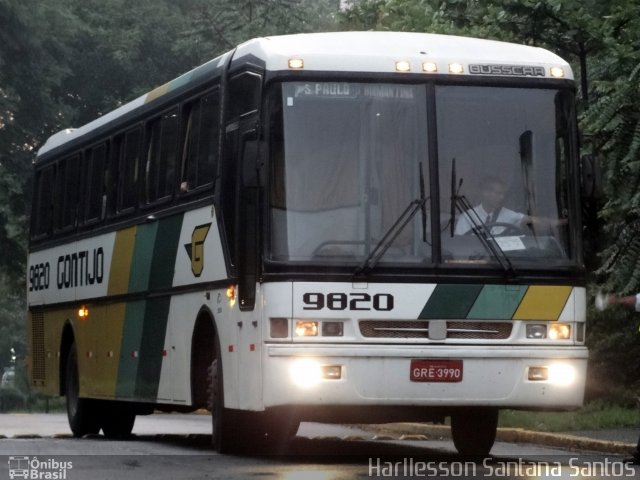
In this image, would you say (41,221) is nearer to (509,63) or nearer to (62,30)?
(509,63)

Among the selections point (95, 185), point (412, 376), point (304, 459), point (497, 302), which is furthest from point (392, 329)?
point (95, 185)

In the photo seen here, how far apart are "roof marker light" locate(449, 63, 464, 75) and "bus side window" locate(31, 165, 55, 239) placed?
8.91m

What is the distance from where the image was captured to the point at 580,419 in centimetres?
1962

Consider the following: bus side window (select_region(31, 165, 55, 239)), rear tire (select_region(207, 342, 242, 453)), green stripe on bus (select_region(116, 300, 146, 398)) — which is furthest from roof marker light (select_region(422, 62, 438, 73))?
bus side window (select_region(31, 165, 55, 239))

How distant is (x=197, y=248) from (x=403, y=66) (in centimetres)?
262

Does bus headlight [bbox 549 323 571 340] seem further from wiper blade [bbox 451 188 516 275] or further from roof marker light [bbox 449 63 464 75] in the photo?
roof marker light [bbox 449 63 464 75]

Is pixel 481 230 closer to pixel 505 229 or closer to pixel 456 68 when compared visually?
pixel 505 229

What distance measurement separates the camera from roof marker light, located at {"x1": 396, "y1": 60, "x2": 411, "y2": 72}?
14312 millimetres

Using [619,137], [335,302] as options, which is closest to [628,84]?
[619,137]

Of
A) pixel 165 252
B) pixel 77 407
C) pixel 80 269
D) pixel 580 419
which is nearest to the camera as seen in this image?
pixel 165 252

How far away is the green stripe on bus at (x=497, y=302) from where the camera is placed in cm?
1395

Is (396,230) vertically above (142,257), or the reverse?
(142,257)

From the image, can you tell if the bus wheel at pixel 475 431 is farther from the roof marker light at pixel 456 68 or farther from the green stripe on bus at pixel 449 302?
the roof marker light at pixel 456 68

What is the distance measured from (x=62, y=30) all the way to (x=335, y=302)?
3313 cm
